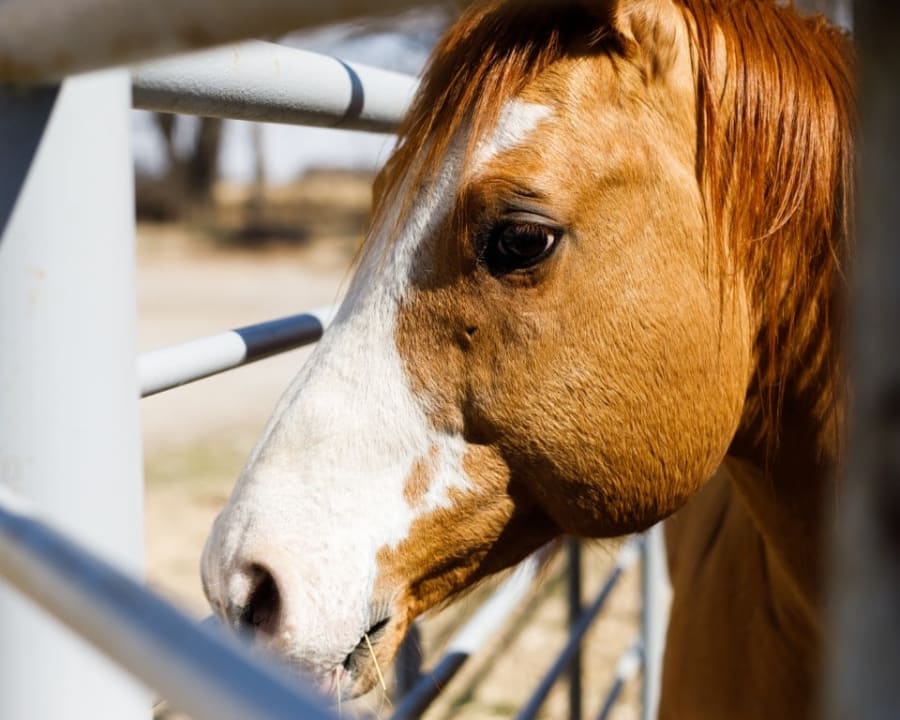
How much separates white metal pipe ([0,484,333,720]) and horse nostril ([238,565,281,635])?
1.24ft

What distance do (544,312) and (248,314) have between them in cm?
786

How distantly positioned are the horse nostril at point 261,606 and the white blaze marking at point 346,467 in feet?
0.04

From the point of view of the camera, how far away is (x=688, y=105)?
0.92 meters

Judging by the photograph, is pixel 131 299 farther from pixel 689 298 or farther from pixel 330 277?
pixel 330 277

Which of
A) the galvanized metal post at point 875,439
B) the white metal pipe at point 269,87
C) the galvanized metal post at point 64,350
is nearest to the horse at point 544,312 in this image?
the white metal pipe at point 269,87

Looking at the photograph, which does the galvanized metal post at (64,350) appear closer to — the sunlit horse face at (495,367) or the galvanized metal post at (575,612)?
the sunlit horse face at (495,367)

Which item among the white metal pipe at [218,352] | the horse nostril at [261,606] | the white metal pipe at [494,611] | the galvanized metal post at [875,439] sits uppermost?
the galvanized metal post at [875,439]

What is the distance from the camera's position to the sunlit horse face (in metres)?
0.84

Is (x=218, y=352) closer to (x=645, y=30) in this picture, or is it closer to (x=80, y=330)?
(x=80, y=330)

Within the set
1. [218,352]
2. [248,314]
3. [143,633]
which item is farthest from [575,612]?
[248,314]

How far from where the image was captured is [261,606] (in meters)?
0.82

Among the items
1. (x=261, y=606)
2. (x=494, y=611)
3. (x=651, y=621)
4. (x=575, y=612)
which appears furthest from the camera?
(x=651, y=621)

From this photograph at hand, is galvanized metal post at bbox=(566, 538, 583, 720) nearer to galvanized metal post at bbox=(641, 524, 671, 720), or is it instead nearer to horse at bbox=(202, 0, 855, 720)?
galvanized metal post at bbox=(641, 524, 671, 720)

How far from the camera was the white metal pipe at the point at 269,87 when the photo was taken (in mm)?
721
